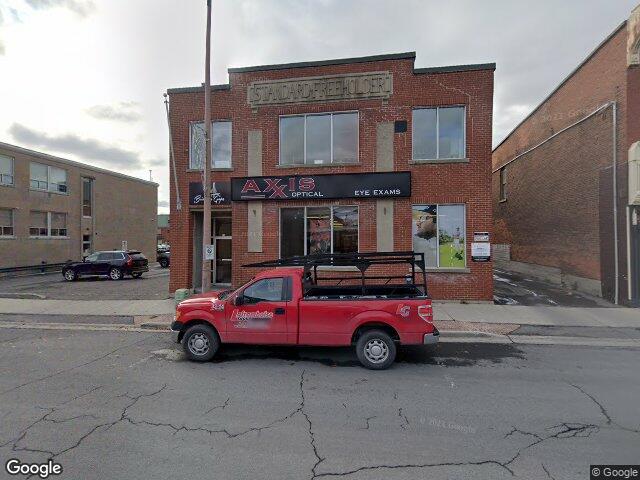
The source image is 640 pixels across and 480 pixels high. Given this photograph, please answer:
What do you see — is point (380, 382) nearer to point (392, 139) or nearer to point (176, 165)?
point (392, 139)

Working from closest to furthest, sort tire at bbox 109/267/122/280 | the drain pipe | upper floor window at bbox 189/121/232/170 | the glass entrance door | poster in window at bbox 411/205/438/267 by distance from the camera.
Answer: the drain pipe
poster in window at bbox 411/205/438/267
upper floor window at bbox 189/121/232/170
the glass entrance door
tire at bbox 109/267/122/280

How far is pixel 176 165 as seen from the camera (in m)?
13.3

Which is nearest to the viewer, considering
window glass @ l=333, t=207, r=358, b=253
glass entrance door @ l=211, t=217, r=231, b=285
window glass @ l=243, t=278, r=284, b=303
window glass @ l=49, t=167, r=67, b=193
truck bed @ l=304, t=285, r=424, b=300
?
window glass @ l=243, t=278, r=284, b=303

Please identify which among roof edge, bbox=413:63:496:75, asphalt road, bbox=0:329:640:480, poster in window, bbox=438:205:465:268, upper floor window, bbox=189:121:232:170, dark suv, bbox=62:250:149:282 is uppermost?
roof edge, bbox=413:63:496:75

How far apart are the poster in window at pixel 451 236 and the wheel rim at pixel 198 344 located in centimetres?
817

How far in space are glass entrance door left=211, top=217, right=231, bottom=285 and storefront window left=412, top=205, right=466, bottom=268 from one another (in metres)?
7.15

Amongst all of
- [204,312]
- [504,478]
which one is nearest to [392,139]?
[204,312]

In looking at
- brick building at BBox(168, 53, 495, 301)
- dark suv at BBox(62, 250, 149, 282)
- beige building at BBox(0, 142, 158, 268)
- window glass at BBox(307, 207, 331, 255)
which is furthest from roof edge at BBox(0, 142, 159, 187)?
window glass at BBox(307, 207, 331, 255)

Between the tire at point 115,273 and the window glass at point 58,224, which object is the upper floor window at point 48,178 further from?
the tire at point 115,273

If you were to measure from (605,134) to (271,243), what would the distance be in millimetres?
12132

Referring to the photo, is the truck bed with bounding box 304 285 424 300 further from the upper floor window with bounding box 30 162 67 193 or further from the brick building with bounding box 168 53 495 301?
the upper floor window with bounding box 30 162 67 193

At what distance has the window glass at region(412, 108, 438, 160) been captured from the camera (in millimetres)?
A: 11805

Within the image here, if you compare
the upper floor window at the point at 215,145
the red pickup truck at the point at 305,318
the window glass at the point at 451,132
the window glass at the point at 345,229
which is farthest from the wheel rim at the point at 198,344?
the window glass at the point at 451,132

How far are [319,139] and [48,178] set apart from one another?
2349 cm
